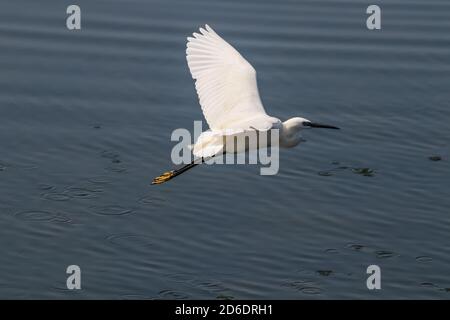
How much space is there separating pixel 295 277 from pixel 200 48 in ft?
6.31

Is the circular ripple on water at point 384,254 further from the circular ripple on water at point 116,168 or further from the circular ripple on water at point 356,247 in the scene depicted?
the circular ripple on water at point 116,168

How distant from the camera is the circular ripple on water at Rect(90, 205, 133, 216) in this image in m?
10.8

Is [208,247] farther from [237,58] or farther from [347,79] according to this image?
[347,79]

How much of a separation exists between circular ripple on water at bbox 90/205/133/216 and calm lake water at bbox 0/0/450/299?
17mm

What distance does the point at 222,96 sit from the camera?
10.5 meters

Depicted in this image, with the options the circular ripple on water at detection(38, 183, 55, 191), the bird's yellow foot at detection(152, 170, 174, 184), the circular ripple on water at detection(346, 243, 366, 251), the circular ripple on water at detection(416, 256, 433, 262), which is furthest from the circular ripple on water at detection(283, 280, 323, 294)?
the circular ripple on water at detection(38, 183, 55, 191)

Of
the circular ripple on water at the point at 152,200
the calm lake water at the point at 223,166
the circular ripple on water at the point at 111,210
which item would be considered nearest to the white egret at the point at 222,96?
the circular ripple on water at the point at 152,200

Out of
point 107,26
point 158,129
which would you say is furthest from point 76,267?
point 107,26

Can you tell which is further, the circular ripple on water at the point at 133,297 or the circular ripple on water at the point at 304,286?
the circular ripple on water at the point at 304,286

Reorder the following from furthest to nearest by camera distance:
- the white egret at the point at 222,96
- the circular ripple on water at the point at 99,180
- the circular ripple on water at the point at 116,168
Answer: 1. the circular ripple on water at the point at 116,168
2. the circular ripple on water at the point at 99,180
3. the white egret at the point at 222,96

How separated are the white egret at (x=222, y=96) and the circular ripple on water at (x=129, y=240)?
0.62 meters

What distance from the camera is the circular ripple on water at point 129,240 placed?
1039cm

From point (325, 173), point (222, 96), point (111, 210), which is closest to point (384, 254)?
point (325, 173)

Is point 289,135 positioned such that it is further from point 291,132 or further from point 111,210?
point 111,210
